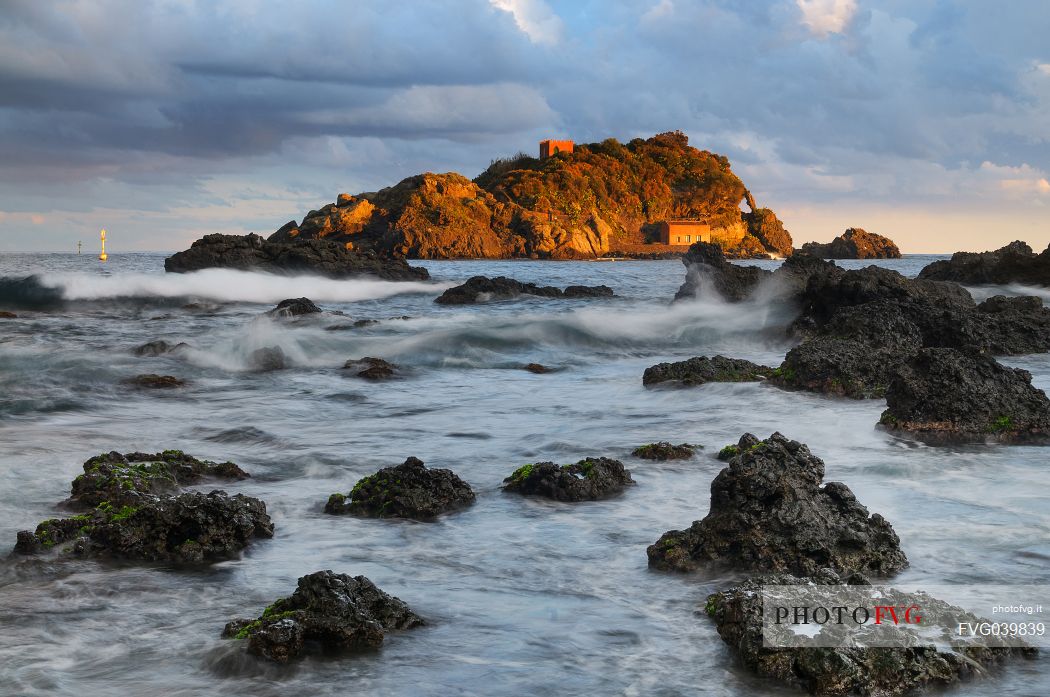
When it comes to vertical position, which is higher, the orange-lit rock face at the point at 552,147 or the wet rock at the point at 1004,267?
the orange-lit rock face at the point at 552,147

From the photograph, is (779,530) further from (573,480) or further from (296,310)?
(296,310)

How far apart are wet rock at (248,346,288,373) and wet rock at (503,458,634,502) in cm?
802

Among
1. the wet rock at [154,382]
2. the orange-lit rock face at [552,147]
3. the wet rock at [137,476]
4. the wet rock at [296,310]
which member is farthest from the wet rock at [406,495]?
the orange-lit rock face at [552,147]

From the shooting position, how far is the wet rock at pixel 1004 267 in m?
27.0

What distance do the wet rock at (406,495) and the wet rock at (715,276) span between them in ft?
52.1

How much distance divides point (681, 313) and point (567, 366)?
6.70 metres

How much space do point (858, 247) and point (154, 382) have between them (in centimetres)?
14332

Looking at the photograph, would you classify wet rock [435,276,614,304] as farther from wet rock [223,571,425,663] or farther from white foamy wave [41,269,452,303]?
wet rock [223,571,425,663]

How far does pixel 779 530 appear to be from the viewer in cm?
500

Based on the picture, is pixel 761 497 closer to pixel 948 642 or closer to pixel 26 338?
pixel 948 642

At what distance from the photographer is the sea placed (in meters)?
3.85

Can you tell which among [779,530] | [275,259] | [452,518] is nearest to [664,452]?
[452,518]

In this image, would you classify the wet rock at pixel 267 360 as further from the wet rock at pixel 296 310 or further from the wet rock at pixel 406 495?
the wet rock at pixel 406 495

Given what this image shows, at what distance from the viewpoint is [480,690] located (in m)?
3.67
